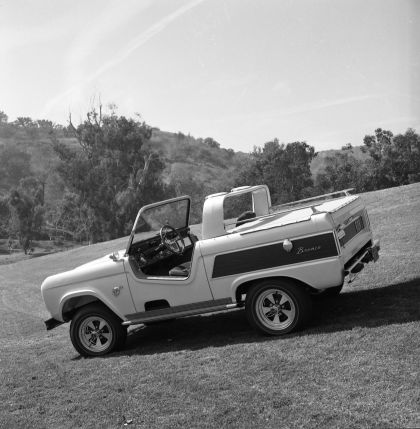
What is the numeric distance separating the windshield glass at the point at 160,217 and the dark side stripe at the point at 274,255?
4.44ft

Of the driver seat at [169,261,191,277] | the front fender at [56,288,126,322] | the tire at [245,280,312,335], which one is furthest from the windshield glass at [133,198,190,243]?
the tire at [245,280,312,335]

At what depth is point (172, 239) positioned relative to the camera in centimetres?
835

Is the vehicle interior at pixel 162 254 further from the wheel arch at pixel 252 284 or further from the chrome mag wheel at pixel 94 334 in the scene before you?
the chrome mag wheel at pixel 94 334

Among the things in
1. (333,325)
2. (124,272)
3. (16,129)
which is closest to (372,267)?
(333,325)

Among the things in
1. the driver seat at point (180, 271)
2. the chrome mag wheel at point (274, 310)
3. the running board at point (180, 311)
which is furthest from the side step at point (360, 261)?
the driver seat at point (180, 271)

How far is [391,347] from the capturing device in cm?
568

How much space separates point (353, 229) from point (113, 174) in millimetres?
61949

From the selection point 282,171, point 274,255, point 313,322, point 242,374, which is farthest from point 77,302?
point 282,171

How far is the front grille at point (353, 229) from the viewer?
7.15 meters

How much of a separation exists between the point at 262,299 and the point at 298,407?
223 centimetres

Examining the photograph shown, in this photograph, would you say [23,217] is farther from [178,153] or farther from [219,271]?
[178,153]

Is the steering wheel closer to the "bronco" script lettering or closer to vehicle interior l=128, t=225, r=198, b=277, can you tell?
vehicle interior l=128, t=225, r=198, b=277

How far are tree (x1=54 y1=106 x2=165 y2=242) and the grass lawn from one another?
56021 mm

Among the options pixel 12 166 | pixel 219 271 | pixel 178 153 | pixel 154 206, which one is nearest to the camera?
pixel 219 271
